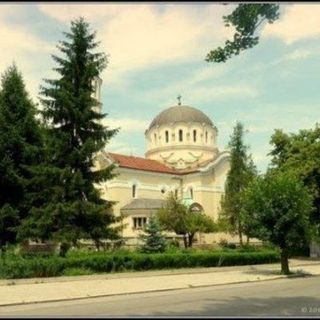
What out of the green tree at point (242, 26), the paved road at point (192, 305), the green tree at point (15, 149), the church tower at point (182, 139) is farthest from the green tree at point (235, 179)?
the green tree at point (242, 26)

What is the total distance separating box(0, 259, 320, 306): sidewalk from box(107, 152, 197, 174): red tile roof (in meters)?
32.5

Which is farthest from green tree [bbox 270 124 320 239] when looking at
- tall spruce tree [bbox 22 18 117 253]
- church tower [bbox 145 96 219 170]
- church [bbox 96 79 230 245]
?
church tower [bbox 145 96 219 170]

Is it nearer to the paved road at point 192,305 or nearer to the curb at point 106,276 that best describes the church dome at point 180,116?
the curb at point 106,276

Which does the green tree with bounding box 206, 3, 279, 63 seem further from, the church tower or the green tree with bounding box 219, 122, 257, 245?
the church tower

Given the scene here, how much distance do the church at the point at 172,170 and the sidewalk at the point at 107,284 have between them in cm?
2149

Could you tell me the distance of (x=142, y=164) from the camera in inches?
2525

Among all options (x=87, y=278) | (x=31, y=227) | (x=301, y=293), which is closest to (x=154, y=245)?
(x=31, y=227)

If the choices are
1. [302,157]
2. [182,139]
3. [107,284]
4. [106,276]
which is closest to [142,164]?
[182,139]

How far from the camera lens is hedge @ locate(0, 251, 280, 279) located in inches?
880

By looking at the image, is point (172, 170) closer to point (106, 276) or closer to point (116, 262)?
point (116, 262)

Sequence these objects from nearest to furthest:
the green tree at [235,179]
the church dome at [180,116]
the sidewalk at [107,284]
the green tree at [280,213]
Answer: the sidewalk at [107,284] → the green tree at [280,213] → the green tree at [235,179] → the church dome at [180,116]

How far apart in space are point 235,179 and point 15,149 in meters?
26.5

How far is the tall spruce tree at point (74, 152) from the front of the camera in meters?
29.7

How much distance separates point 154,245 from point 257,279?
381 inches
